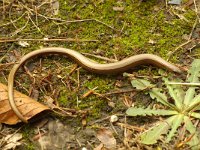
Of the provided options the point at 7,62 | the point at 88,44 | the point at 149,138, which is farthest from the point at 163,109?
the point at 7,62

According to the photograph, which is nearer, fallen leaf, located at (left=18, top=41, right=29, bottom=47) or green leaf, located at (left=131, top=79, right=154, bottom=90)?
green leaf, located at (left=131, top=79, right=154, bottom=90)

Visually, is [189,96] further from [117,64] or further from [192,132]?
[117,64]

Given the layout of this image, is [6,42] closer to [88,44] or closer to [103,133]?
[88,44]

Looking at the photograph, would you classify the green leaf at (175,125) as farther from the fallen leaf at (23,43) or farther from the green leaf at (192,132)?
the fallen leaf at (23,43)

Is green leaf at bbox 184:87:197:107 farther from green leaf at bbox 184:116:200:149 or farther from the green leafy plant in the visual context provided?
green leaf at bbox 184:116:200:149

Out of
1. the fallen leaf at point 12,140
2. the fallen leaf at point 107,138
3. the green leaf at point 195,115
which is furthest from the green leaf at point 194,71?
the fallen leaf at point 12,140

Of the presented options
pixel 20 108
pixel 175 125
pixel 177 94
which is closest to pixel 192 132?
pixel 175 125

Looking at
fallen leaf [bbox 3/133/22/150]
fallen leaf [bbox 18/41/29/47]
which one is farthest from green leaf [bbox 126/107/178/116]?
fallen leaf [bbox 18/41/29/47]
